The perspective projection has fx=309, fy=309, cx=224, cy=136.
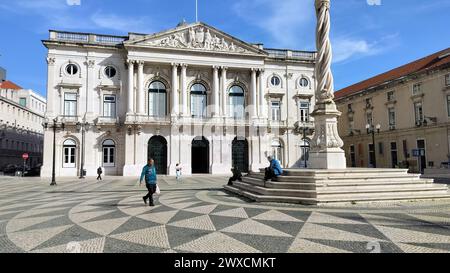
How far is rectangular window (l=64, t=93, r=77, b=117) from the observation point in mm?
33438

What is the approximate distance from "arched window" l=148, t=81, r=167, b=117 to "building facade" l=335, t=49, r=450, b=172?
72.5ft

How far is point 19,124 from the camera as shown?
5612cm

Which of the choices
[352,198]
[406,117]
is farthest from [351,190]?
[406,117]

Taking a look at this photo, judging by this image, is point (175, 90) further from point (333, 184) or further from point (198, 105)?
point (333, 184)

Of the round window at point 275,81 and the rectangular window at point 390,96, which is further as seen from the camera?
the round window at point 275,81

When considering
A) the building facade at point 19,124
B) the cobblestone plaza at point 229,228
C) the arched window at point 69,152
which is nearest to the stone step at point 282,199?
the cobblestone plaza at point 229,228

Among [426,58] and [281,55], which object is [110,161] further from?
[426,58]

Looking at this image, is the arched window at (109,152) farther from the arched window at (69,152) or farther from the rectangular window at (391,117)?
the rectangular window at (391,117)

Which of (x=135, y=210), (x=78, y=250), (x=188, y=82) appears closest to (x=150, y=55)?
(x=188, y=82)

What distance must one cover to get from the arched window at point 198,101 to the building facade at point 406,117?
18.2 m

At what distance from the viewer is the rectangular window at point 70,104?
33.4 metres

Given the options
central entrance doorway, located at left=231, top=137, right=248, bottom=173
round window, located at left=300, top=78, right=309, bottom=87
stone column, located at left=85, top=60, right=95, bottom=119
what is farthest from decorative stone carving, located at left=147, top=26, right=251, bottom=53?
central entrance doorway, located at left=231, top=137, right=248, bottom=173

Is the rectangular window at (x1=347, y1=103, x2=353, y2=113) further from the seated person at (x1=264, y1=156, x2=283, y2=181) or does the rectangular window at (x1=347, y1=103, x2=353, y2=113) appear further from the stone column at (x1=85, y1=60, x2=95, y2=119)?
the seated person at (x1=264, y1=156, x2=283, y2=181)

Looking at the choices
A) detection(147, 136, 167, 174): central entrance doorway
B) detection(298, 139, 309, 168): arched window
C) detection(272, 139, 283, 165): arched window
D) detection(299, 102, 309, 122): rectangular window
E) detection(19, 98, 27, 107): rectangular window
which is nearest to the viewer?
detection(147, 136, 167, 174): central entrance doorway
